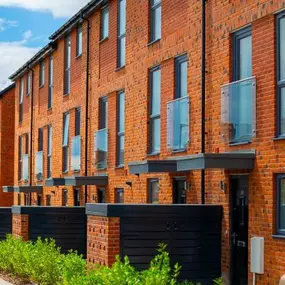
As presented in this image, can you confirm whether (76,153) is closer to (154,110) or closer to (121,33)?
(121,33)

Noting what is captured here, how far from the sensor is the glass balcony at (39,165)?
102 feet

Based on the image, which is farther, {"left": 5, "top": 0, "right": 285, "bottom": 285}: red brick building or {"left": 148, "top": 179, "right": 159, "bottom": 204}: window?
{"left": 148, "top": 179, "right": 159, "bottom": 204}: window

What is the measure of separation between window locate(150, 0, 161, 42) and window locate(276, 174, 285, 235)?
660cm

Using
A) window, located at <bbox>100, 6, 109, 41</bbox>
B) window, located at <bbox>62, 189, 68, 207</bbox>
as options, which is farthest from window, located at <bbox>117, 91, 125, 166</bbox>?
window, located at <bbox>62, 189, 68, 207</bbox>

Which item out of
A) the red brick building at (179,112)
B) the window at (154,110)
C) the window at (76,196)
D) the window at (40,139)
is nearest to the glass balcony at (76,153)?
the red brick building at (179,112)

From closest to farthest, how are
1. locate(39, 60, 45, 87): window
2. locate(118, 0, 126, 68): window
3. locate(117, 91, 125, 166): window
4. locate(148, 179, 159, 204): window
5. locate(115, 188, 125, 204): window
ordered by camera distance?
locate(148, 179, 159, 204): window < locate(115, 188, 125, 204): window < locate(117, 91, 125, 166): window < locate(118, 0, 126, 68): window < locate(39, 60, 45, 87): window

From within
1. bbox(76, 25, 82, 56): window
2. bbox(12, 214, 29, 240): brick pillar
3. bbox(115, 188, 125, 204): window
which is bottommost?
bbox(12, 214, 29, 240): brick pillar

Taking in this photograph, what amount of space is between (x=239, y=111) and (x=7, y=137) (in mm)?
28198

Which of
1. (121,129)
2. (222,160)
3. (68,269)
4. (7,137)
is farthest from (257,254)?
(7,137)

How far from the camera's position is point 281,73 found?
44.6 ft

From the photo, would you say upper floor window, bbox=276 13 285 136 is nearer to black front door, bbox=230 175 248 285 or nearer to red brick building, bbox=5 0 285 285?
red brick building, bbox=5 0 285 285

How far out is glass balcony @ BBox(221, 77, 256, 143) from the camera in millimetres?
14305

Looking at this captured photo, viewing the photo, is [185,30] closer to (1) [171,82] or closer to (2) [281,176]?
(1) [171,82]

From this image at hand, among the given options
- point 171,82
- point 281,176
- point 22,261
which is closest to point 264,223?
point 281,176
